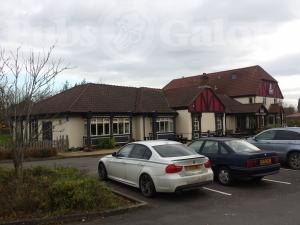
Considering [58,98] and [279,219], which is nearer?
[279,219]

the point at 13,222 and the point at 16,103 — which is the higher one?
the point at 16,103

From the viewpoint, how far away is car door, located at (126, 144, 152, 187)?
32.4 feet

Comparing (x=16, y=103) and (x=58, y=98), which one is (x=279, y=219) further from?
(x=58, y=98)

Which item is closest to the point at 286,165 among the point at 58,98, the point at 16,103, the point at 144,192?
the point at 144,192

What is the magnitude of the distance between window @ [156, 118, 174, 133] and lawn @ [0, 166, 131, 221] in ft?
84.0

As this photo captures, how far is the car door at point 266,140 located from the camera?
49.0 ft

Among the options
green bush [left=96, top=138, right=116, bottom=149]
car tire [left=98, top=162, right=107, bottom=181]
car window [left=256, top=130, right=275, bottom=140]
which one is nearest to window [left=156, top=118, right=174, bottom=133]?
green bush [left=96, top=138, right=116, bottom=149]

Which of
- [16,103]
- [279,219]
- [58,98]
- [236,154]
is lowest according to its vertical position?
[279,219]

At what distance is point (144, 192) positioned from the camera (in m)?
9.63

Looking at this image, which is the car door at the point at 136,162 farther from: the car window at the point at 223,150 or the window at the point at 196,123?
the window at the point at 196,123

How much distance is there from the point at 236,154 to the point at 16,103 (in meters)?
6.38

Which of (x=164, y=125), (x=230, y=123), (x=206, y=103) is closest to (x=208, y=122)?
(x=206, y=103)

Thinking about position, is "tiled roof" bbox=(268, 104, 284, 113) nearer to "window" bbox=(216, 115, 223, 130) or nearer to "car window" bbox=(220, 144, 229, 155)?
"window" bbox=(216, 115, 223, 130)

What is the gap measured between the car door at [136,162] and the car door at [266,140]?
6.75 m
